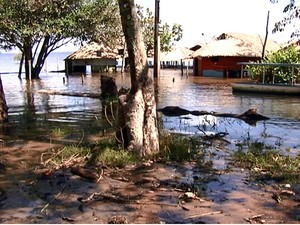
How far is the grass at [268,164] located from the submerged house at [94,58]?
157ft

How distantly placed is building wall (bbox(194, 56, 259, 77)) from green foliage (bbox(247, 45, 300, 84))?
14972 mm

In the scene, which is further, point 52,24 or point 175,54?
point 175,54

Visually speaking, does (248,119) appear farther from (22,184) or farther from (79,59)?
(79,59)

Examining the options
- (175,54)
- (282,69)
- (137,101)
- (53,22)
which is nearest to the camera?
(137,101)

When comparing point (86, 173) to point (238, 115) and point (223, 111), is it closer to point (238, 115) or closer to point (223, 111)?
point (238, 115)

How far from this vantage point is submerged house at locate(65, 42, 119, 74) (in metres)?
54.9

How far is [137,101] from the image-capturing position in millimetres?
7359

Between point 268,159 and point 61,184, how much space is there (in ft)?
11.8

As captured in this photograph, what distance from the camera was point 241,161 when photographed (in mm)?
7371

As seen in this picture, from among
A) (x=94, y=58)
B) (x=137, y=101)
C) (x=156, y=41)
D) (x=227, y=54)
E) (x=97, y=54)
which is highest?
(x=156, y=41)

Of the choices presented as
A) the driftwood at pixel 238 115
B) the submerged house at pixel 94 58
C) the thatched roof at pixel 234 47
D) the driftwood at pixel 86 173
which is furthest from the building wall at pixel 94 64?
the driftwood at pixel 86 173

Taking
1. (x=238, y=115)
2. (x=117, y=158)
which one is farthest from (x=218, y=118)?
(x=117, y=158)

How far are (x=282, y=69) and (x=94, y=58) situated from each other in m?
34.1

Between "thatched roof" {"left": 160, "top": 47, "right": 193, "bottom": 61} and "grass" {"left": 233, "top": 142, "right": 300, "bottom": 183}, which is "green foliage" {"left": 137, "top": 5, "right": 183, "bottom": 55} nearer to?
"thatched roof" {"left": 160, "top": 47, "right": 193, "bottom": 61}
